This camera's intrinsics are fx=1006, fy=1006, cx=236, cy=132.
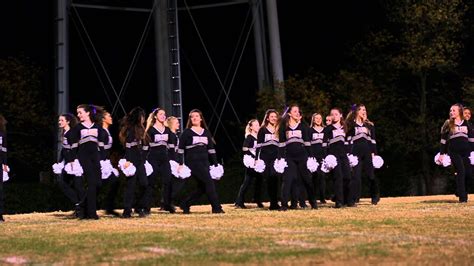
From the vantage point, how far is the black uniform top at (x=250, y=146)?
73.3ft

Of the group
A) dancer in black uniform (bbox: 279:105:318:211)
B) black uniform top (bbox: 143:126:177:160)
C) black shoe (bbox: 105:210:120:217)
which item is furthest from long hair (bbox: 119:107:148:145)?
dancer in black uniform (bbox: 279:105:318:211)

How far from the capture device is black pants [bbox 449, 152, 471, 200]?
20625 mm

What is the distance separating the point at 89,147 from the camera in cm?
1686

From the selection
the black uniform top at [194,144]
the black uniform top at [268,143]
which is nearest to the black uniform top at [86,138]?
the black uniform top at [194,144]

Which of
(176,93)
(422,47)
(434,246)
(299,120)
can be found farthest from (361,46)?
(434,246)

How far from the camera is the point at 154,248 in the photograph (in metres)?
10.7

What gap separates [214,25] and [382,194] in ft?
37.9

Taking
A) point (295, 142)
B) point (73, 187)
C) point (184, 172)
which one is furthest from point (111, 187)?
point (295, 142)

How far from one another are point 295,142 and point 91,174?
4178 mm

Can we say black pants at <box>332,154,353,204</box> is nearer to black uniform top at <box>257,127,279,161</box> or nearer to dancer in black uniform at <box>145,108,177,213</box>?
black uniform top at <box>257,127,279,161</box>

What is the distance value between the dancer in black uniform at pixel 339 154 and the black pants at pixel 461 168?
2.18m

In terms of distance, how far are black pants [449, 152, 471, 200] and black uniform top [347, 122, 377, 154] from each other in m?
1.71

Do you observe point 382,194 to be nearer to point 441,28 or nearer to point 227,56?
point 441,28

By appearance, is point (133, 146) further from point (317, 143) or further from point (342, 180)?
point (317, 143)
